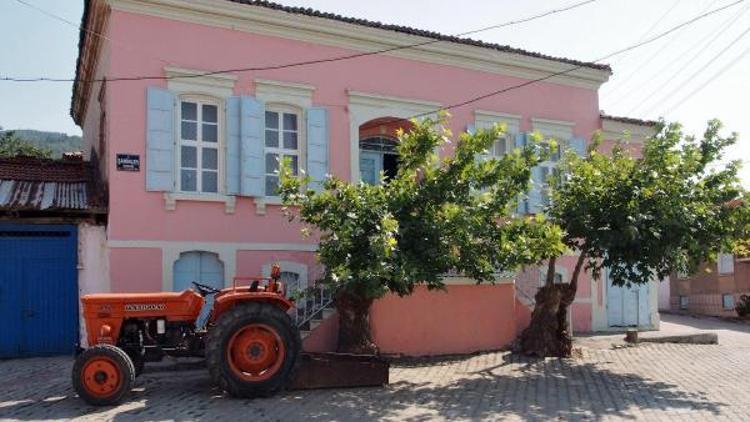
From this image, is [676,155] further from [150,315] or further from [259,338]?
[150,315]

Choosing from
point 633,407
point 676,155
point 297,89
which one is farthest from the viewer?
point 297,89

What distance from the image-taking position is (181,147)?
1261 centimetres

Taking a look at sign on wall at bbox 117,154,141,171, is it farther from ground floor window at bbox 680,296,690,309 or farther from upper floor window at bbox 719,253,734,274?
ground floor window at bbox 680,296,690,309

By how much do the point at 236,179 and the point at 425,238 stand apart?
4.58 meters

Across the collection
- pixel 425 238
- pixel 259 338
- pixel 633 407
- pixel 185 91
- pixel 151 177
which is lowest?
pixel 633 407

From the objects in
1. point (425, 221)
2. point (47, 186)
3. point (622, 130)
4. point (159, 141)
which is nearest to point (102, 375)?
point (425, 221)

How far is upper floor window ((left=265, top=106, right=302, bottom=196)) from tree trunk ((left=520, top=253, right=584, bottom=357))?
5262mm

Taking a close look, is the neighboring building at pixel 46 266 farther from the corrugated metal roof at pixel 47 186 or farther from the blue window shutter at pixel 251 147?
the blue window shutter at pixel 251 147

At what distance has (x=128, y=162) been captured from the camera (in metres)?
12.0

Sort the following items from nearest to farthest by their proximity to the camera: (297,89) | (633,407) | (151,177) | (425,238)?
(633,407), (425,238), (151,177), (297,89)

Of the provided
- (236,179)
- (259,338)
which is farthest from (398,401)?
(236,179)

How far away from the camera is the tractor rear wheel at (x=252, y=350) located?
838 centimetres

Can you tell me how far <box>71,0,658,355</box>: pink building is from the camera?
12164 millimetres

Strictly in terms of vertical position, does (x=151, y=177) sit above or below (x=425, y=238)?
above
